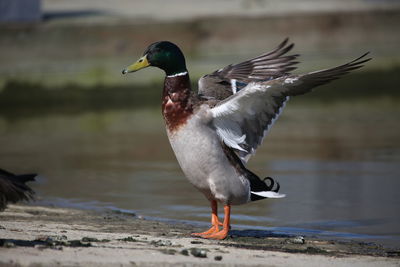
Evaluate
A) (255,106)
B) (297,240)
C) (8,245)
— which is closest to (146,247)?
(8,245)

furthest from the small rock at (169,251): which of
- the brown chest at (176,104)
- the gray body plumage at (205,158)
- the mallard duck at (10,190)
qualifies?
the brown chest at (176,104)

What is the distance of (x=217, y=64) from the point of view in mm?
15078

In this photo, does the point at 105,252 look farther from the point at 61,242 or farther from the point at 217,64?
the point at 217,64

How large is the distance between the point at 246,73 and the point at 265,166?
2346 millimetres

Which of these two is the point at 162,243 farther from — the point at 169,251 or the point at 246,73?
the point at 246,73

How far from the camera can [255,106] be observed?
6.70 meters

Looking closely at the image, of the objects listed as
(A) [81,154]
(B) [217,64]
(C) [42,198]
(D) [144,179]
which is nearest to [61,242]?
(C) [42,198]

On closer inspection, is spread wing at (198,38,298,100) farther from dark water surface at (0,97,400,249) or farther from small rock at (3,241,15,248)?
small rock at (3,241,15,248)

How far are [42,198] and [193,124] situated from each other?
8.61 ft

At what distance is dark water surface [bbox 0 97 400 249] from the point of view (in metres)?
7.84

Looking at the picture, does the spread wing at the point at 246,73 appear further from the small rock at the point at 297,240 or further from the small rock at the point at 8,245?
the small rock at the point at 8,245

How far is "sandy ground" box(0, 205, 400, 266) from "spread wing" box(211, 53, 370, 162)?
0.73 meters

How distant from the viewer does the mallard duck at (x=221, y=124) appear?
653cm

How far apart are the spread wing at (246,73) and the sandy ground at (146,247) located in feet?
3.87
